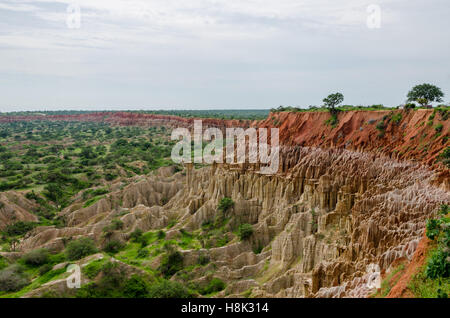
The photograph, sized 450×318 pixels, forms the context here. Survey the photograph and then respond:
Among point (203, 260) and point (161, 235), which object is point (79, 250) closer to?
point (161, 235)

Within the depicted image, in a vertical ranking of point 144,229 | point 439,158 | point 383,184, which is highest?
point 439,158

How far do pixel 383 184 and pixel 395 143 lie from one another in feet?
14.8

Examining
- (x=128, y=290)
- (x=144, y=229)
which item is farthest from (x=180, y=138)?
(x=128, y=290)

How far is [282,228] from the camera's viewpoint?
82.5 feet

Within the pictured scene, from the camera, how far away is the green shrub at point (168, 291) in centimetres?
1780

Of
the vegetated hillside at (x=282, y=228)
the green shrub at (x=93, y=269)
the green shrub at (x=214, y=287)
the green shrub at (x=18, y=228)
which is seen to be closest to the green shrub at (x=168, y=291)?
the vegetated hillside at (x=282, y=228)

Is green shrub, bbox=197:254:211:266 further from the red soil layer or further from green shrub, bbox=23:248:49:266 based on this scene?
the red soil layer

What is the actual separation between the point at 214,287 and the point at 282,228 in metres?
7.25

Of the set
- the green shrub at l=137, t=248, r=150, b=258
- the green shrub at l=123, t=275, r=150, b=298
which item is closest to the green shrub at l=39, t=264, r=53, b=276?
the green shrub at l=137, t=248, r=150, b=258

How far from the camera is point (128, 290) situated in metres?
18.0

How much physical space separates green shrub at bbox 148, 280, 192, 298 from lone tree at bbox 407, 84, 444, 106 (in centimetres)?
2849

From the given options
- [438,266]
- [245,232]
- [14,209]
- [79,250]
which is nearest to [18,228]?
[14,209]

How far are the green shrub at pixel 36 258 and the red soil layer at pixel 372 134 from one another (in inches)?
894

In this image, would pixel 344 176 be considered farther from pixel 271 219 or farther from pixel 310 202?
pixel 271 219
